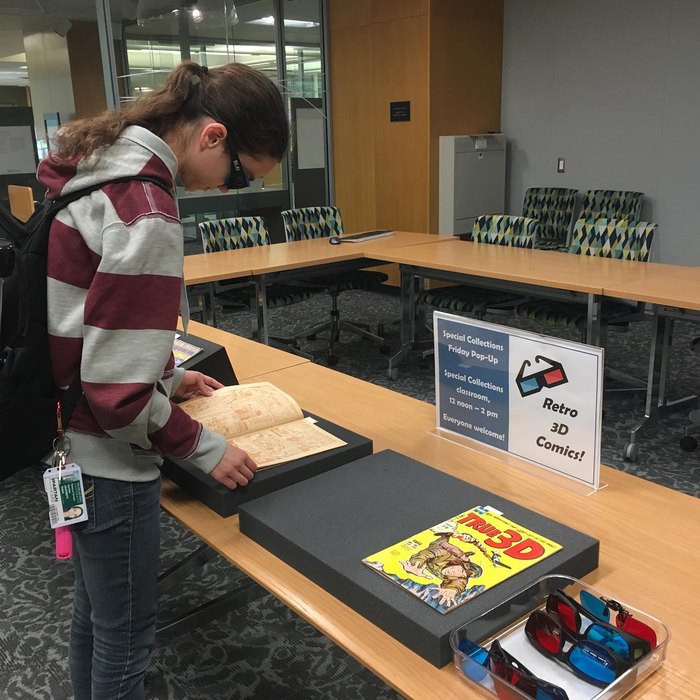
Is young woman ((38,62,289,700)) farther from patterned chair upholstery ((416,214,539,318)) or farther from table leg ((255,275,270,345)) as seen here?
patterned chair upholstery ((416,214,539,318))

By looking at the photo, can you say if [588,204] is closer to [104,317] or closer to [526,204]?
[526,204]

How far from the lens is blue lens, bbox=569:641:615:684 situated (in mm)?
888

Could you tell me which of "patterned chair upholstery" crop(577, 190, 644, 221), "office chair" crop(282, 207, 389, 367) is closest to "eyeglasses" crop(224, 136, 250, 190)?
"office chair" crop(282, 207, 389, 367)

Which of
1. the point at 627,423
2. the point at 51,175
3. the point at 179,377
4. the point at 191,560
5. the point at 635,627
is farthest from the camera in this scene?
the point at 627,423

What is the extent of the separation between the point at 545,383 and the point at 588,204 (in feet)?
16.9

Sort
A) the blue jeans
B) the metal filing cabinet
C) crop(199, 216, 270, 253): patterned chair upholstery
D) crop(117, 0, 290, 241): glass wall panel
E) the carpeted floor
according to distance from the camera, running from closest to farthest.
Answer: the blue jeans → the carpeted floor → crop(199, 216, 270, 253): patterned chair upholstery → crop(117, 0, 290, 241): glass wall panel → the metal filing cabinet

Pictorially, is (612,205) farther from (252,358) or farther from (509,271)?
(252,358)

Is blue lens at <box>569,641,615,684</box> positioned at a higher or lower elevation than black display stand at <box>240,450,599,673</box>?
lower

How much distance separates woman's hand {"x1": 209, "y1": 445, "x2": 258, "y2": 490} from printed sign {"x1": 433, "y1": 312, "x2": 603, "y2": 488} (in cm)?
54

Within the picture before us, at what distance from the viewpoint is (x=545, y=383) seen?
4.76 ft

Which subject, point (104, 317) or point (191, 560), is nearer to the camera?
point (104, 317)

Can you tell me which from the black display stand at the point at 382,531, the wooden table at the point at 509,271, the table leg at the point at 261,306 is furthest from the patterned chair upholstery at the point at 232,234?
the black display stand at the point at 382,531

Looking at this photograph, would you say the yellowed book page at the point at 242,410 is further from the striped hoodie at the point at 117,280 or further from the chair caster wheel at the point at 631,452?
the chair caster wheel at the point at 631,452

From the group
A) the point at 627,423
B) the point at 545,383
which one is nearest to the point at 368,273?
the point at 627,423
